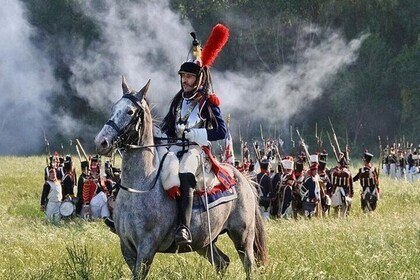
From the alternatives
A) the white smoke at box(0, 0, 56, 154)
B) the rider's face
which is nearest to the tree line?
the white smoke at box(0, 0, 56, 154)

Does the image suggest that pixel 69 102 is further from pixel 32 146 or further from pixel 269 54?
pixel 269 54

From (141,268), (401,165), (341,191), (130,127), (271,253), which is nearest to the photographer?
(141,268)

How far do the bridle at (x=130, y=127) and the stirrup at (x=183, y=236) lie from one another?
0.78 metres

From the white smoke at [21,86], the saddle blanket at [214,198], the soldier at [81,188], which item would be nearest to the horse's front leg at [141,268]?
the saddle blanket at [214,198]

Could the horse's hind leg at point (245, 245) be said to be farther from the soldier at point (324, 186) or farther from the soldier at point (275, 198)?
the soldier at point (275, 198)

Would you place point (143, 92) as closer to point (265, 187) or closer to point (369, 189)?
point (265, 187)

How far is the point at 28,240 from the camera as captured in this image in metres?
10.6

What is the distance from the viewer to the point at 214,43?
8.08 m

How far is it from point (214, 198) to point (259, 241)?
0.92 metres

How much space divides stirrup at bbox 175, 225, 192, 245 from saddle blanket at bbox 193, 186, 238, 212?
337mm

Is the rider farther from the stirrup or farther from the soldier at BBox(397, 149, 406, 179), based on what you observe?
the soldier at BBox(397, 149, 406, 179)

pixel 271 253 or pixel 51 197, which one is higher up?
pixel 51 197

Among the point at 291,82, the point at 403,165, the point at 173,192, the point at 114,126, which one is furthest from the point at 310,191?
the point at 291,82

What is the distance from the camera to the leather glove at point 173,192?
7.29m
